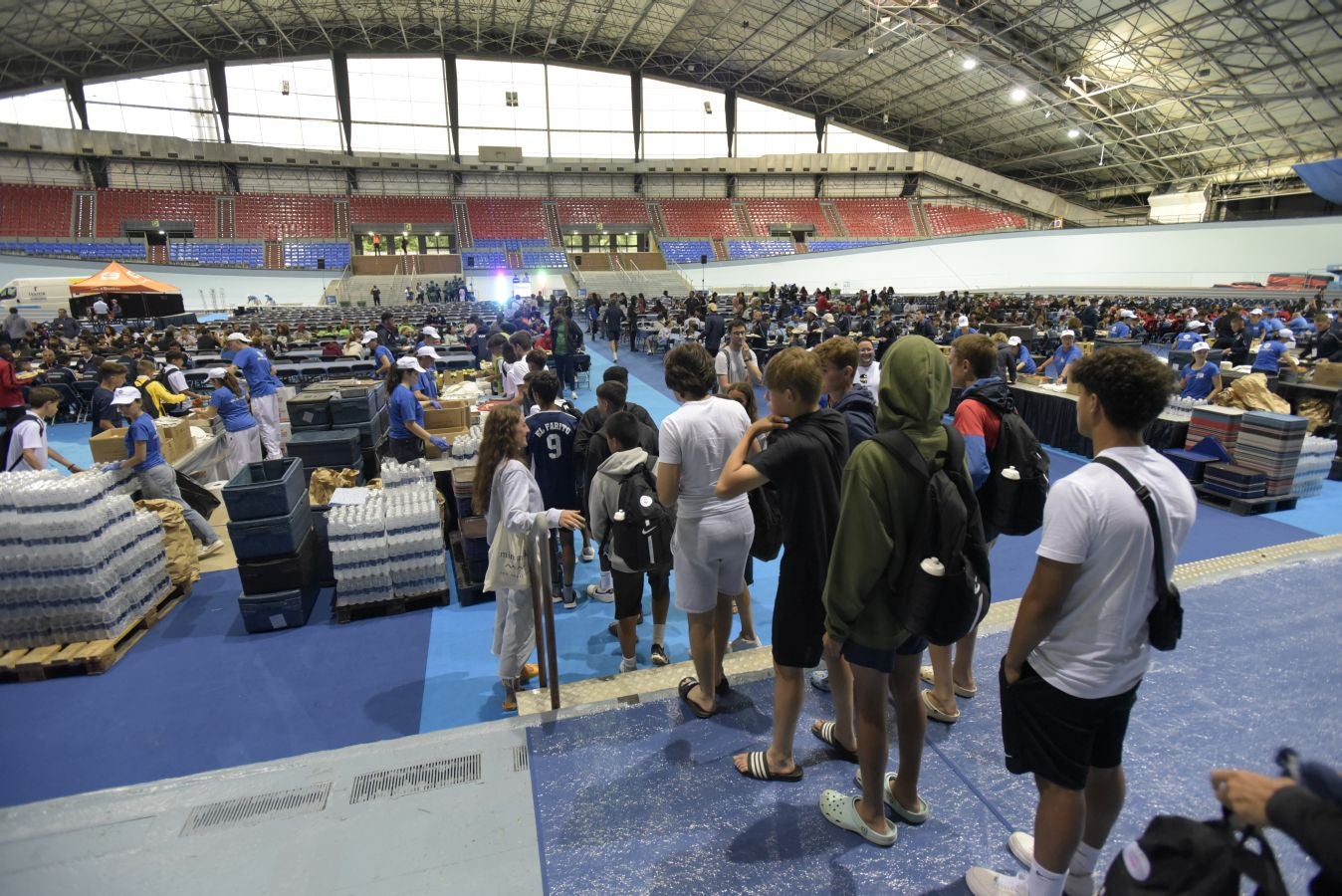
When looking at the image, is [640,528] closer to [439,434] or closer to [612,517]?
[612,517]

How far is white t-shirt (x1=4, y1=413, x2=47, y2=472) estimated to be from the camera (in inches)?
213

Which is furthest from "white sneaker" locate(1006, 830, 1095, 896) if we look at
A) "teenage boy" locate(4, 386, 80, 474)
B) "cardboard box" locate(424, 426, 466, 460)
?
"teenage boy" locate(4, 386, 80, 474)

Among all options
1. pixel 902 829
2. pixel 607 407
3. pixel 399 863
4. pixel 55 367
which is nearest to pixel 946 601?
pixel 902 829

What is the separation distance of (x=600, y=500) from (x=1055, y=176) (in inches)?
2016

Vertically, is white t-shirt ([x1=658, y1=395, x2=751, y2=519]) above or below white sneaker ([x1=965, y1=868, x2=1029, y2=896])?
above

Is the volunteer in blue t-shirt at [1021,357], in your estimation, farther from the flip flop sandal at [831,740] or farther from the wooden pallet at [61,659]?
the wooden pallet at [61,659]

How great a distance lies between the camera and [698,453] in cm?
289

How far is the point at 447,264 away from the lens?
3572cm

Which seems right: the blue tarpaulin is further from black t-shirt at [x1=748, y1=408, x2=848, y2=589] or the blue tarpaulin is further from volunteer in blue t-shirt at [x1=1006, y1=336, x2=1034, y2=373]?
black t-shirt at [x1=748, y1=408, x2=848, y2=589]

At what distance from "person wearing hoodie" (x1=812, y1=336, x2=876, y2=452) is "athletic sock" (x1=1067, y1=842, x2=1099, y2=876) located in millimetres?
1739

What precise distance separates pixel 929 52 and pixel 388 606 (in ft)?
117

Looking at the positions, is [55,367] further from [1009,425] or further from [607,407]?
[1009,425]

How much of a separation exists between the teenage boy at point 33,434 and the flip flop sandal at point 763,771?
6.29m

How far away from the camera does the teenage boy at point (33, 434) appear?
17.7ft
